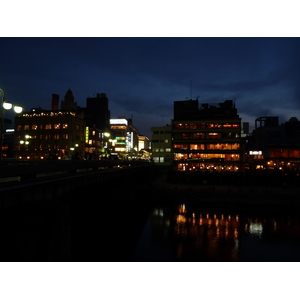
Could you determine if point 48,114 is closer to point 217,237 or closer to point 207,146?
point 207,146

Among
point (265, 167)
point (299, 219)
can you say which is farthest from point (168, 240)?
point (265, 167)

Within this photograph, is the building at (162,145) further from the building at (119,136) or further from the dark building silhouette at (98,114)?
the dark building silhouette at (98,114)

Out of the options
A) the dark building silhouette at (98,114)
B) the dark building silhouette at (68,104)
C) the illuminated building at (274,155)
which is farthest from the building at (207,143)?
the dark building silhouette at (68,104)

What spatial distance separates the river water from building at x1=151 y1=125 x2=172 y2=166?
5113 cm

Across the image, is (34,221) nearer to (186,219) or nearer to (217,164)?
(186,219)

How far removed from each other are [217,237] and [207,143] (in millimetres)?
48325

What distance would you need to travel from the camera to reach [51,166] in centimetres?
1570

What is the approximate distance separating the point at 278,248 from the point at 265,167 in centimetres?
4893

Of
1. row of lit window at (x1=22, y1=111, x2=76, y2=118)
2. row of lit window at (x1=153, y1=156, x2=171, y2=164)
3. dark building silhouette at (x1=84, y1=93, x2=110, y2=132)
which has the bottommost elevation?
row of lit window at (x1=153, y1=156, x2=171, y2=164)

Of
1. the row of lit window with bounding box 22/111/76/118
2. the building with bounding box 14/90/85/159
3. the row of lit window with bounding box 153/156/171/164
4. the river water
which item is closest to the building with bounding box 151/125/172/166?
the row of lit window with bounding box 153/156/171/164

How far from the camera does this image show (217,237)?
28.5 meters

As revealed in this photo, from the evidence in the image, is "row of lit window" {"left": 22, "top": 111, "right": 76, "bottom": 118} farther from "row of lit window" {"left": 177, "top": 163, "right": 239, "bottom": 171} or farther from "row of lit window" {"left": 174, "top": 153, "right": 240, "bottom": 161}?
"row of lit window" {"left": 177, "top": 163, "right": 239, "bottom": 171}

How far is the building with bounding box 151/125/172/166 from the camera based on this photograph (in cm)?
9131

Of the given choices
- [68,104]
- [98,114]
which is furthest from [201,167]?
[68,104]
